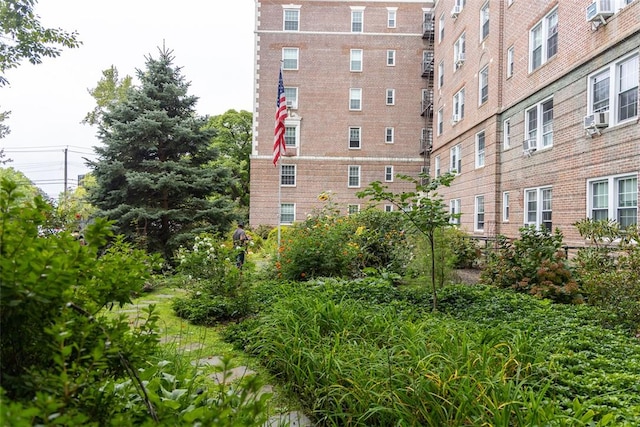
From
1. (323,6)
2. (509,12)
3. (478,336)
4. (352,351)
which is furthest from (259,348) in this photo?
(323,6)

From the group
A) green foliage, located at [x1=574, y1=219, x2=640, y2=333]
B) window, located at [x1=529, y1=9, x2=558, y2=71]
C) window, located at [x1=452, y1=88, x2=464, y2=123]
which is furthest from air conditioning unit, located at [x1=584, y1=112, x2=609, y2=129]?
window, located at [x1=452, y1=88, x2=464, y2=123]

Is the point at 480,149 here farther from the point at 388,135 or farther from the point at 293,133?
the point at 293,133

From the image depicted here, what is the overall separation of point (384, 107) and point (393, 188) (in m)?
5.34

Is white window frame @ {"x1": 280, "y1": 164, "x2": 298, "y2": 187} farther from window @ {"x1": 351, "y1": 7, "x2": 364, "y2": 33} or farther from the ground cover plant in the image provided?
the ground cover plant

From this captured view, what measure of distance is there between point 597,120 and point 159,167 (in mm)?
10875

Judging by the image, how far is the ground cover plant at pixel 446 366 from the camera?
2312 millimetres

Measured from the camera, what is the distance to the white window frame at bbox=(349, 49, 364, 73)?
85.4 feet

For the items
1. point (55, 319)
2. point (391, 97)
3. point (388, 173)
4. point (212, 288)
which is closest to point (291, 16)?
point (391, 97)

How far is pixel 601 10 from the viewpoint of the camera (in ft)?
30.9

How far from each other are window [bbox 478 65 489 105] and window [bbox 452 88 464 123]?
1.96m

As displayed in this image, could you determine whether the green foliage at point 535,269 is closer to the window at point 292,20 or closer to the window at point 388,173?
the window at point 388,173

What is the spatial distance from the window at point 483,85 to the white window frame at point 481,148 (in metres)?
1.30

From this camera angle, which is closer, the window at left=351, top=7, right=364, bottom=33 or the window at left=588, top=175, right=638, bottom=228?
the window at left=588, top=175, right=638, bottom=228

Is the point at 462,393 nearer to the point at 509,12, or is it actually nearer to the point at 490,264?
the point at 490,264
